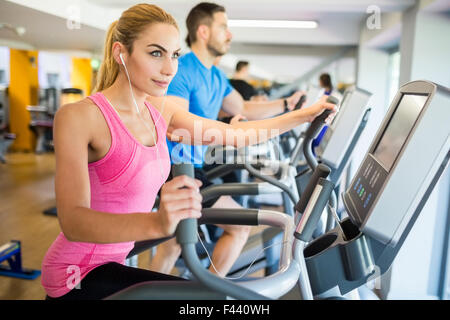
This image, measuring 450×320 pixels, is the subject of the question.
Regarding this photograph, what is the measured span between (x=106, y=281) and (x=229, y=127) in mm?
748

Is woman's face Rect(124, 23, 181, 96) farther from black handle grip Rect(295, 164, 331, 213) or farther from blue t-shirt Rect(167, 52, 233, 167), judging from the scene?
blue t-shirt Rect(167, 52, 233, 167)

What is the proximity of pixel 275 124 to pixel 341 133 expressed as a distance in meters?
0.31

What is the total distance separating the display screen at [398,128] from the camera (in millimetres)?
867

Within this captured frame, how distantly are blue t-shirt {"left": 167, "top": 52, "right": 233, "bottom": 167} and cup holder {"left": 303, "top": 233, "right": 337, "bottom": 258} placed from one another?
28.0 inches

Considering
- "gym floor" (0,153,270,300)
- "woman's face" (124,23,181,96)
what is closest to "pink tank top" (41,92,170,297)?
"woman's face" (124,23,181,96)

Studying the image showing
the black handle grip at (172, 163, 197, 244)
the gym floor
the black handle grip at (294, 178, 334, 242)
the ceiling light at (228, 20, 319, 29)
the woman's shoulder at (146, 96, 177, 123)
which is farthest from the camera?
the ceiling light at (228, 20, 319, 29)

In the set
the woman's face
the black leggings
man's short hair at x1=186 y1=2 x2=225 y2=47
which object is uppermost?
man's short hair at x1=186 y1=2 x2=225 y2=47

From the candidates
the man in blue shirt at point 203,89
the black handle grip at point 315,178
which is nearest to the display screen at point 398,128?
the black handle grip at point 315,178

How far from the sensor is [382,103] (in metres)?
5.55

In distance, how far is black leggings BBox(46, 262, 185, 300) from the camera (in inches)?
41.5

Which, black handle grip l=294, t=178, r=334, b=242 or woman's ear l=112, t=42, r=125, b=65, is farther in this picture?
woman's ear l=112, t=42, r=125, b=65

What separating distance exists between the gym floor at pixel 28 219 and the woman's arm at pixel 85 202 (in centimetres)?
207
